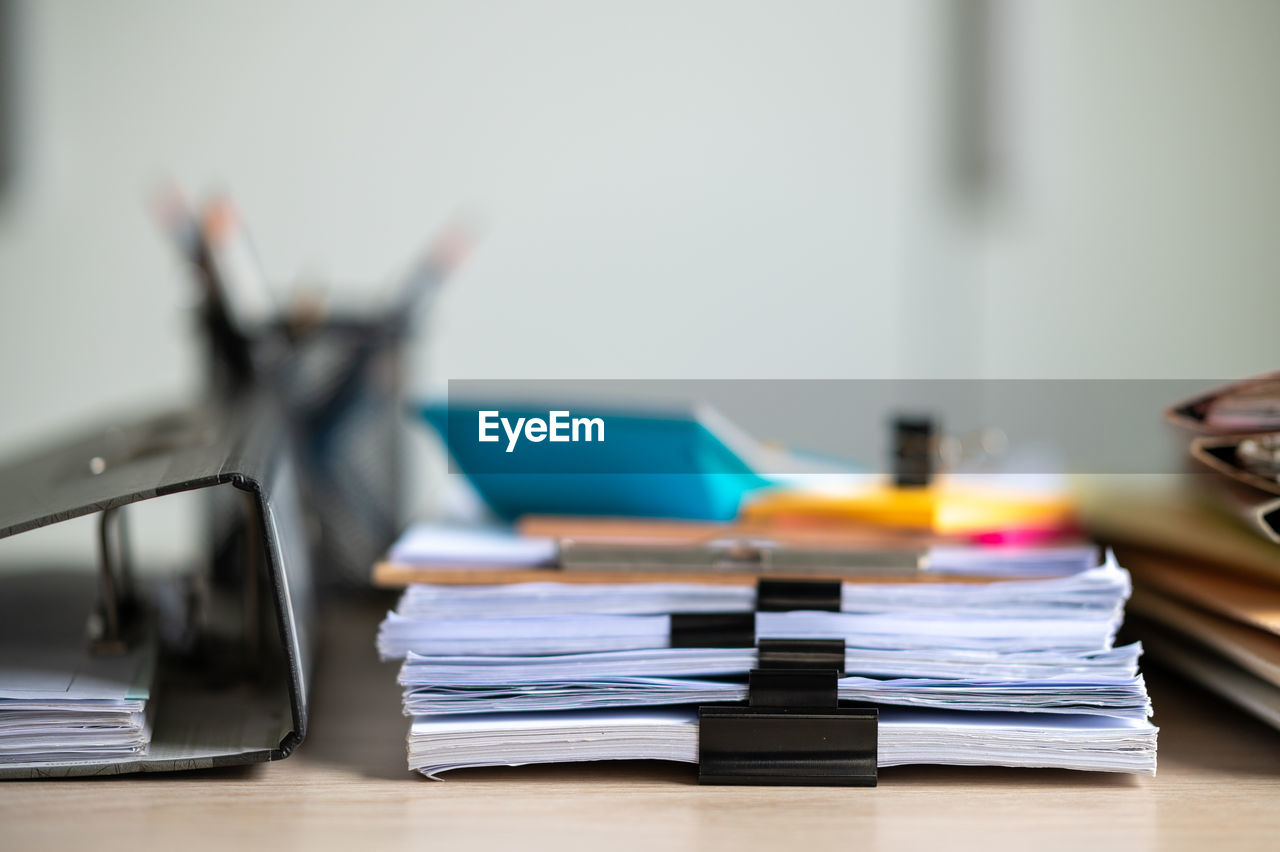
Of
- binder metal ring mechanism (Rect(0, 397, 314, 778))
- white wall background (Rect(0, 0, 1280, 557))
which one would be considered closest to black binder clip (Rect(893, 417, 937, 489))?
binder metal ring mechanism (Rect(0, 397, 314, 778))

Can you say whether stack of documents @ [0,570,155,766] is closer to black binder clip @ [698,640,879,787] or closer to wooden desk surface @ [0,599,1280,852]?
wooden desk surface @ [0,599,1280,852]

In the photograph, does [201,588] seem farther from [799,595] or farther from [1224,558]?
[1224,558]

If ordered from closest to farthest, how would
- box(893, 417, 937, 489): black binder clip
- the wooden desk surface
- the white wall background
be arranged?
the wooden desk surface
box(893, 417, 937, 489): black binder clip
the white wall background

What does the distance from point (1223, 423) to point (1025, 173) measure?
3.75 ft

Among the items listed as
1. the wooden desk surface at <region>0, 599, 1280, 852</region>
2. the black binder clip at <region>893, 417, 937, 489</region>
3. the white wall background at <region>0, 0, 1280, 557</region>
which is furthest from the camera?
the white wall background at <region>0, 0, 1280, 557</region>

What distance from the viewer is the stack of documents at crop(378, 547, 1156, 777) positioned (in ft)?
1.31

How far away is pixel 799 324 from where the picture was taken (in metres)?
1.40

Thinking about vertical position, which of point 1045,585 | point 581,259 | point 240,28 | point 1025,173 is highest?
point 240,28

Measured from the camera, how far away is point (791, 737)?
40 cm

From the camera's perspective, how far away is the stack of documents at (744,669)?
15.7 inches

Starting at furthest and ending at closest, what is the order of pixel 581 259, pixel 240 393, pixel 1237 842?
1. pixel 581 259
2. pixel 240 393
3. pixel 1237 842

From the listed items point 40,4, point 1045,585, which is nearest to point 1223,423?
point 1045,585

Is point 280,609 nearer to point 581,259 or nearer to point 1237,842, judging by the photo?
point 1237,842

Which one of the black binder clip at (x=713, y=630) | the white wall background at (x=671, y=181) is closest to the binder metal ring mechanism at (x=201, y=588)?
the black binder clip at (x=713, y=630)
